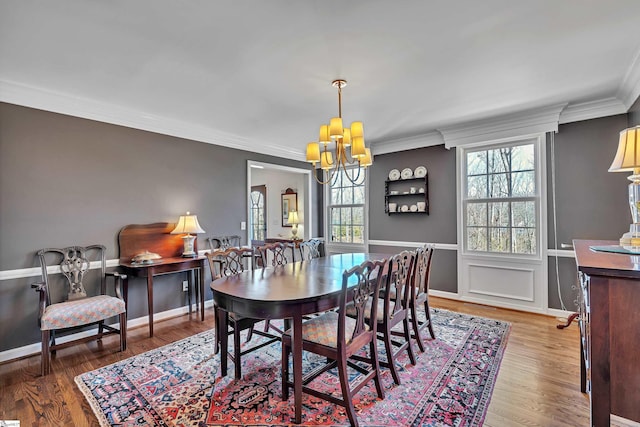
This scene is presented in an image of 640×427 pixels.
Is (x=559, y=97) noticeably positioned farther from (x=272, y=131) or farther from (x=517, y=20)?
(x=272, y=131)

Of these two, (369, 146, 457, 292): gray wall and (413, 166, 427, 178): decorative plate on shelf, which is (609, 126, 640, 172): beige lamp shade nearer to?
(369, 146, 457, 292): gray wall

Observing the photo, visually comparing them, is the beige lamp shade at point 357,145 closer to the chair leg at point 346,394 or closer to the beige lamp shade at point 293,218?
the chair leg at point 346,394

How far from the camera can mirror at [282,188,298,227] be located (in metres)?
7.09

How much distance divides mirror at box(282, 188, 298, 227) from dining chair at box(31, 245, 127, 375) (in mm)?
4245

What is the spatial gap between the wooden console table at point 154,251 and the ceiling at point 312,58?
124cm

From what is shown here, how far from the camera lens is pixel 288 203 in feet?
23.6

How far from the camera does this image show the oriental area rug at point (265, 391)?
1.85 meters

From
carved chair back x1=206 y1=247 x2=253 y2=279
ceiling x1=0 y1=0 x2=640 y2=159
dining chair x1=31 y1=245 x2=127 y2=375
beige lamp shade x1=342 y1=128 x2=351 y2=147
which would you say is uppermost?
ceiling x1=0 y1=0 x2=640 y2=159

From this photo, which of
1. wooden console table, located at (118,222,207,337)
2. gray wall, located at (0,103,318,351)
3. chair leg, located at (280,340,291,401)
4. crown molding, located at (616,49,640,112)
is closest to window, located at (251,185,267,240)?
gray wall, located at (0,103,318,351)

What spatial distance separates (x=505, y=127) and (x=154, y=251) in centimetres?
464

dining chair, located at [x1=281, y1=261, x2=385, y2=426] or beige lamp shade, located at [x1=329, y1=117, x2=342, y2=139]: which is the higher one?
beige lamp shade, located at [x1=329, y1=117, x2=342, y2=139]

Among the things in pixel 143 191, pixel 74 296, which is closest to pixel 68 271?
pixel 74 296

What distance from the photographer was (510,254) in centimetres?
397

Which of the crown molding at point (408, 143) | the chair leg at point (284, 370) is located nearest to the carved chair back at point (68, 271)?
the chair leg at point (284, 370)
